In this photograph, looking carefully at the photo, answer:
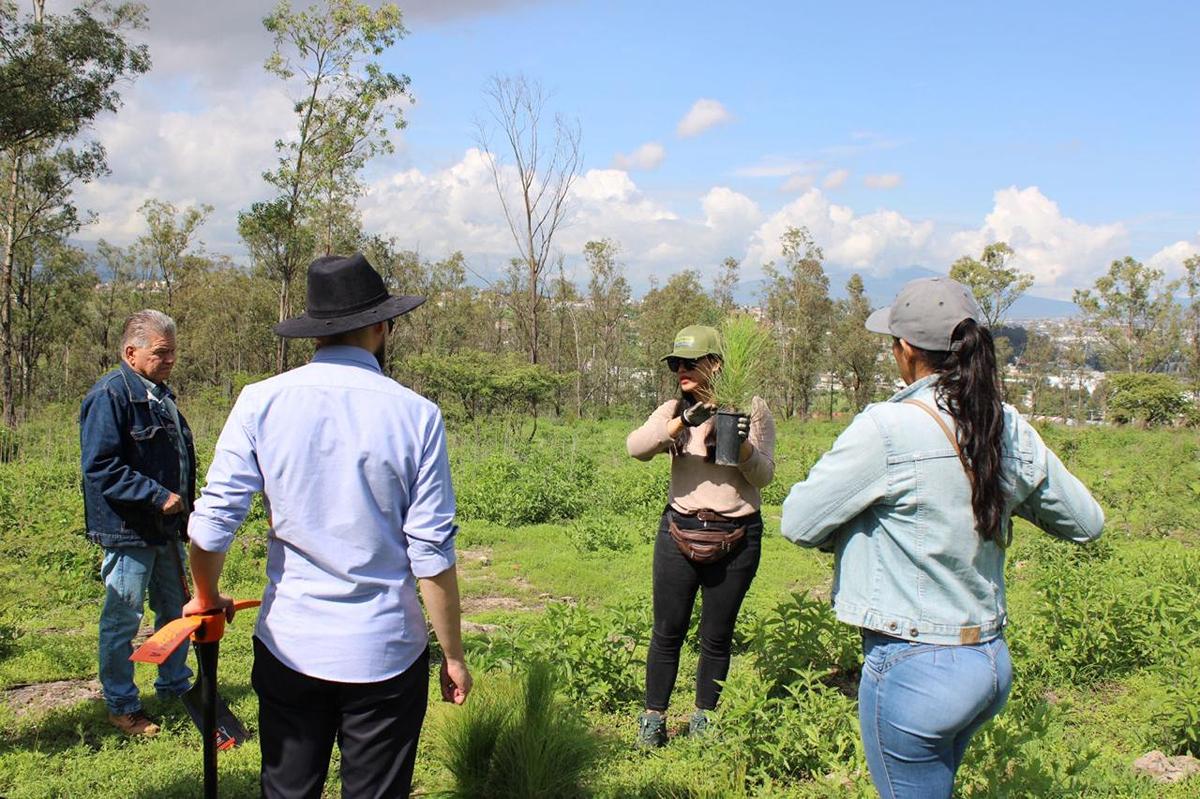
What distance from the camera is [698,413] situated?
3.02m

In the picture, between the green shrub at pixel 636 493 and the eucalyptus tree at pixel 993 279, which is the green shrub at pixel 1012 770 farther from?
the eucalyptus tree at pixel 993 279

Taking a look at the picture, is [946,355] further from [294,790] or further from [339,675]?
[294,790]

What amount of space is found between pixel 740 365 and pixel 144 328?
2509 millimetres

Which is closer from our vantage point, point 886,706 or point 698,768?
point 886,706

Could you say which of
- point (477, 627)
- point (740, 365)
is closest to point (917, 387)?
point (740, 365)

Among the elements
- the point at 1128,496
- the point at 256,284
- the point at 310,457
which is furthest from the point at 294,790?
the point at 256,284

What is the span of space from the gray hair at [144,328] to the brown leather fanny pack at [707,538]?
2.34 m

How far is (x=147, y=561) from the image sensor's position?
11.6ft

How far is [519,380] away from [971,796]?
55.6 feet

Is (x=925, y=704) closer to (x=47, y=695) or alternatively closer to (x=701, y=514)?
(x=701, y=514)

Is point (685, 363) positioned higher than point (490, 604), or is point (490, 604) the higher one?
point (685, 363)

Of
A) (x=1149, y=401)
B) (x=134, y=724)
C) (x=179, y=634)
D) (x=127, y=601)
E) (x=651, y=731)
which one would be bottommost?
(x=1149, y=401)

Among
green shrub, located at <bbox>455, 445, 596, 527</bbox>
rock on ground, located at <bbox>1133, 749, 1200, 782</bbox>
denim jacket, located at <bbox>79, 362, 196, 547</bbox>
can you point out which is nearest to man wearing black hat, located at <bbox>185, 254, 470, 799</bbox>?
denim jacket, located at <bbox>79, 362, 196, 547</bbox>

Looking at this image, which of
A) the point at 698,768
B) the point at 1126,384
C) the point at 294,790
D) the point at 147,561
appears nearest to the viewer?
the point at 294,790
